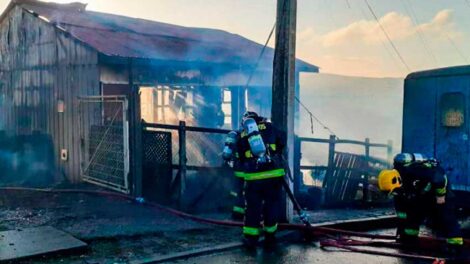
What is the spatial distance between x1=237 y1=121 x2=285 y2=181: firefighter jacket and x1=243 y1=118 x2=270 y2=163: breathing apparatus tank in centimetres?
9

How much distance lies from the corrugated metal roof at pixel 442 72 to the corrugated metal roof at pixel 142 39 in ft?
19.8

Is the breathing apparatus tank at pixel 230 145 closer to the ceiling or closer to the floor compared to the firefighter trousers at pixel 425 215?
closer to the ceiling

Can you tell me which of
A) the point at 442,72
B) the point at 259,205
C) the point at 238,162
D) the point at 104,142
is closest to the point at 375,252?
the point at 259,205

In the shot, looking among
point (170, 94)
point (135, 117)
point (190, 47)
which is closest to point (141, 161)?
point (135, 117)

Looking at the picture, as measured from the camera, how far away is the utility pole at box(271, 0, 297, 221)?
21.3ft

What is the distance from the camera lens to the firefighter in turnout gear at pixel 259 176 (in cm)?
593

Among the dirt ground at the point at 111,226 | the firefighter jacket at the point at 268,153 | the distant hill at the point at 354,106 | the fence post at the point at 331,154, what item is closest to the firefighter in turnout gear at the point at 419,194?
the firefighter jacket at the point at 268,153

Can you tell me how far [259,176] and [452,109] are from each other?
12.4 feet

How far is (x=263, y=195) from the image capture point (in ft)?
20.1

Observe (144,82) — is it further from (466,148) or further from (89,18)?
(466,148)

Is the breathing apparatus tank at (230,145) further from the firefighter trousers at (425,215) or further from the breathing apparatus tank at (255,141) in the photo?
the firefighter trousers at (425,215)

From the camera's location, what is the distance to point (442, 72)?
299 inches

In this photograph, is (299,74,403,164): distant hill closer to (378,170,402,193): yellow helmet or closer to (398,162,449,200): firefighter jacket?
(398,162,449,200): firefighter jacket

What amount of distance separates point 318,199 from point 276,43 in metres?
4.52
